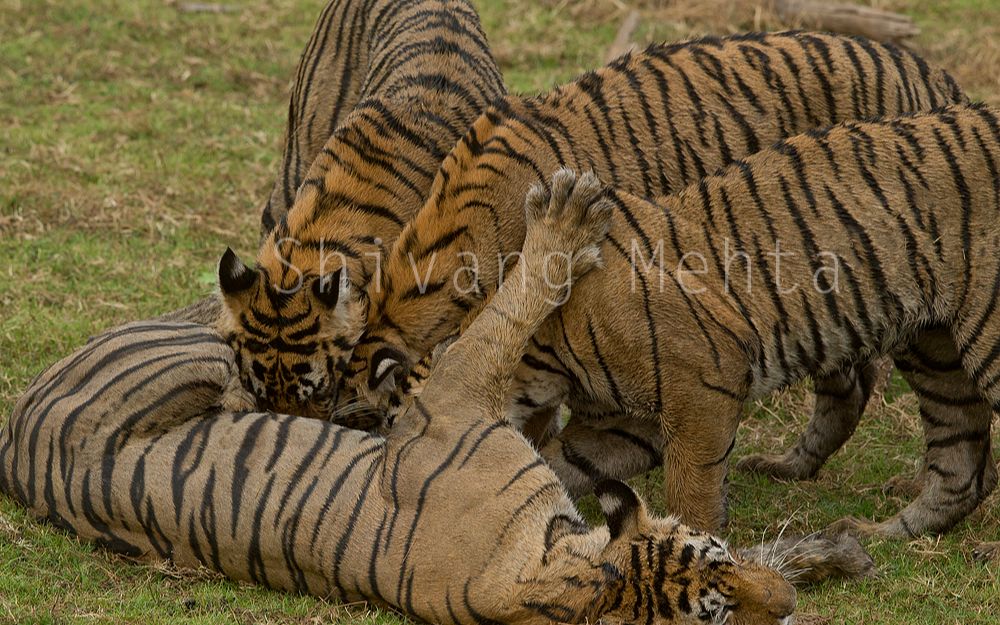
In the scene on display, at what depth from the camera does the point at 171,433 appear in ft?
12.7

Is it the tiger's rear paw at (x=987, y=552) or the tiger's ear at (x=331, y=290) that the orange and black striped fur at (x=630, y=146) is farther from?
the tiger's rear paw at (x=987, y=552)

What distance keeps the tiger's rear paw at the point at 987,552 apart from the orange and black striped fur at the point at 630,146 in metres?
0.72

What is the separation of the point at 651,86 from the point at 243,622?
227 centimetres

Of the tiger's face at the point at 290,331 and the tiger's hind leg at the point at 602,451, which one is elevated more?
the tiger's face at the point at 290,331

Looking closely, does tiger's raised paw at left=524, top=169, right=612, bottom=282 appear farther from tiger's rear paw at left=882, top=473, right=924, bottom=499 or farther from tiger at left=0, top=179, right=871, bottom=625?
tiger's rear paw at left=882, top=473, right=924, bottom=499

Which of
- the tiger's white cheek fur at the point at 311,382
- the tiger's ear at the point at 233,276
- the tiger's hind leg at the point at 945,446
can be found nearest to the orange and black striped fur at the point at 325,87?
the tiger's ear at the point at 233,276

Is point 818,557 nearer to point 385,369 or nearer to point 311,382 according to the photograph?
point 385,369

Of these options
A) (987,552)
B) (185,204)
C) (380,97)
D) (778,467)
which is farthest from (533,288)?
(185,204)

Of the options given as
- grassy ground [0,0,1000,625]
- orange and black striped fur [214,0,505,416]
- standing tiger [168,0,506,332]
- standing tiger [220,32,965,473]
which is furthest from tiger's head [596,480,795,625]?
standing tiger [168,0,506,332]

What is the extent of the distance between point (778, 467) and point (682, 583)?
1.57m

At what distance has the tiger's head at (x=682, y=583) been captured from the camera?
10.3 feet

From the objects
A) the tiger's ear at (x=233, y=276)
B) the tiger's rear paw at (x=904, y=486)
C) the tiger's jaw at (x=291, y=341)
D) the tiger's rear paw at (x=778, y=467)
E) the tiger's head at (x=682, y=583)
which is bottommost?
the tiger's rear paw at (x=904, y=486)

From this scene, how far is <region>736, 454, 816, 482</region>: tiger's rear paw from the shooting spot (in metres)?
4.64

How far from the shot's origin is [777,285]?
3.97m
